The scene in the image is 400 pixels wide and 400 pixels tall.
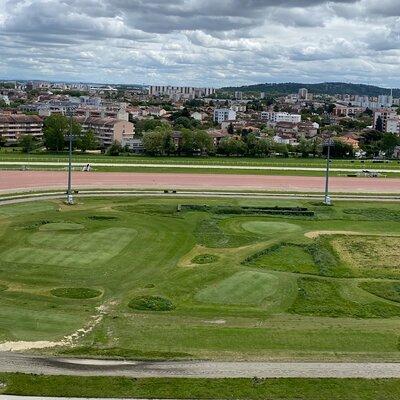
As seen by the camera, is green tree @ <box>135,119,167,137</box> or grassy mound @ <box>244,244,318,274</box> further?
green tree @ <box>135,119,167,137</box>

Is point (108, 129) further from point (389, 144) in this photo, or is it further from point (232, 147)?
point (389, 144)

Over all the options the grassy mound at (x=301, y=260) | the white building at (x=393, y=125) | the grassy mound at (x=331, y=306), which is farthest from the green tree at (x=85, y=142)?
the white building at (x=393, y=125)

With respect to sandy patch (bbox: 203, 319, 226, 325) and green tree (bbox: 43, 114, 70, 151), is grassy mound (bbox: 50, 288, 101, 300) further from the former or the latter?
green tree (bbox: 43, 114, 70, 151)

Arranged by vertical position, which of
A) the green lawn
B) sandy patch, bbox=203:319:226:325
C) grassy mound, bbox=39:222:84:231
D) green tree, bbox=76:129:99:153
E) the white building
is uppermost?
the white building

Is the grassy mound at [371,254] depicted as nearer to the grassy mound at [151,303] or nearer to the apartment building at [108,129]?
the grassy mound at [151,303]

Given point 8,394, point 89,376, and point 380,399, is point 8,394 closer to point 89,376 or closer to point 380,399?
point 89,376

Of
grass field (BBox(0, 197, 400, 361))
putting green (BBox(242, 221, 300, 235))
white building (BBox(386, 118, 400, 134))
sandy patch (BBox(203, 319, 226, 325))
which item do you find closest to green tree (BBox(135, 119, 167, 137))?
white building (BBox(386, 118, 400, 134))

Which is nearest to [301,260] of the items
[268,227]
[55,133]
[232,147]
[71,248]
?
[268,227]

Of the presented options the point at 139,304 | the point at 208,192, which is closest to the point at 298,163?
the point at 208,192
